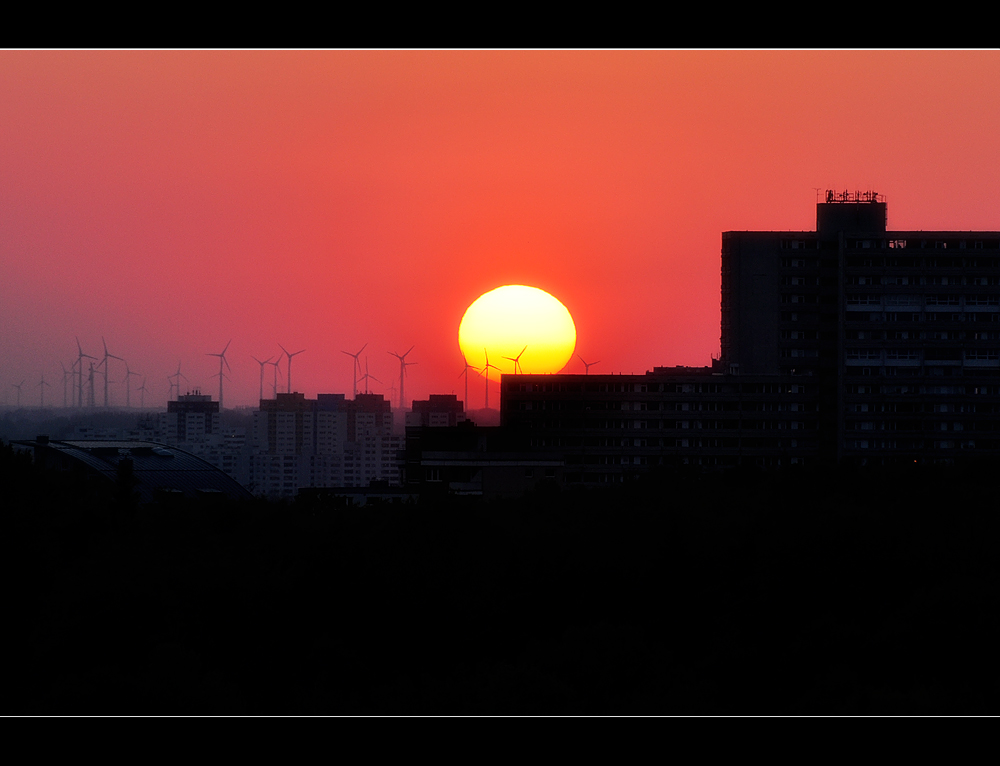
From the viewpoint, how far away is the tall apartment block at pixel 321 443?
5581 inches

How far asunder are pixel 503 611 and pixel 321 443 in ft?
415

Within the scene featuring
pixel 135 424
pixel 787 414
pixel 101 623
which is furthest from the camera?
pixel 135 424

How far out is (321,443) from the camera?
5935 inches

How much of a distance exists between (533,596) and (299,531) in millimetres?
8556

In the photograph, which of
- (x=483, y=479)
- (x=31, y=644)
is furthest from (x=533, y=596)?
(x=483, y=479)

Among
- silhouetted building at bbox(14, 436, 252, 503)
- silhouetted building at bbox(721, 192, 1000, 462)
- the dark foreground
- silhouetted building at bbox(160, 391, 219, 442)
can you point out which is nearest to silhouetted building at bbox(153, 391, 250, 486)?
silhouetted building at bbox(160, 391, 219, 442)

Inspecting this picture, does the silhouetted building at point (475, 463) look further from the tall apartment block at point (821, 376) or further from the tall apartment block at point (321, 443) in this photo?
the tall apartment block at point (321, 443)

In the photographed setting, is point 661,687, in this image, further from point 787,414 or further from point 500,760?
point 787,414

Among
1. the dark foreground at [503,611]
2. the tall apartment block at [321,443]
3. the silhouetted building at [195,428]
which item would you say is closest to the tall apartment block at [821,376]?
the dark foreground at [503,611]

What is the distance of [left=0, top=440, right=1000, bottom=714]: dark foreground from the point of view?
783 inches

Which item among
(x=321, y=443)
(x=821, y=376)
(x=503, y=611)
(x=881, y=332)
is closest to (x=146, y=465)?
(x=821, y=376)

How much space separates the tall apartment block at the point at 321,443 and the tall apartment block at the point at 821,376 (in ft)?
222

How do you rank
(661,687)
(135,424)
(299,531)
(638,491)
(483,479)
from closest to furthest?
(661,687), (299,531), (638,491), (483,479), (135,424)

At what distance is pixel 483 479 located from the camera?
6838 centimetres
